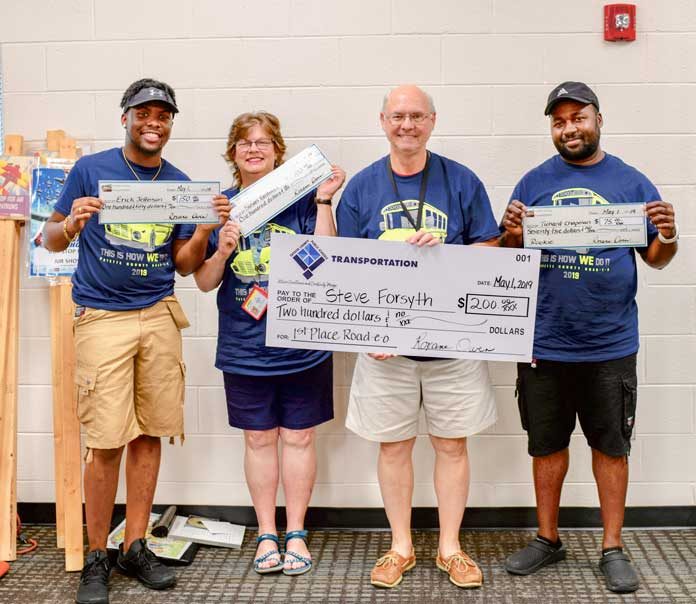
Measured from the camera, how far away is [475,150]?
3232 millimetres

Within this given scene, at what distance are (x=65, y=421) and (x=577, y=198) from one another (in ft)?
6.49

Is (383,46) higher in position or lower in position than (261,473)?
higher

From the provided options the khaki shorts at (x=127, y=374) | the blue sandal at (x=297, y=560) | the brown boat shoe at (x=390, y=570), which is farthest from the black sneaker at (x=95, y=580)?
the brown boat shoe at (x=390, y=570)

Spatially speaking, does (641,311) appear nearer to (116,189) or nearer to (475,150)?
(475,150)

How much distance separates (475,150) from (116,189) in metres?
1.41

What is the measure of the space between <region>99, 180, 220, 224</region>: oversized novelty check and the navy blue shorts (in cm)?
61

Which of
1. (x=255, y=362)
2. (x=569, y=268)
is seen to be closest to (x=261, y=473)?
(x=255, y=362)

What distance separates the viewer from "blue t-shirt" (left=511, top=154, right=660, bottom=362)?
8.81 ft

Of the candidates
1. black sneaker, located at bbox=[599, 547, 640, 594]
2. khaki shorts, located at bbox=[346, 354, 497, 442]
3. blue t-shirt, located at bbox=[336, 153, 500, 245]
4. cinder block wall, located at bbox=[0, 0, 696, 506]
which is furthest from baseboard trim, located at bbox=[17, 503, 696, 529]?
blue t-shirt, located at bbox=[336, 153, 500, 245]

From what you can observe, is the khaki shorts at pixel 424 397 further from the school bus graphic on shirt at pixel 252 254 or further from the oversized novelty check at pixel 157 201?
the oversized novelty check at pixel 157 201

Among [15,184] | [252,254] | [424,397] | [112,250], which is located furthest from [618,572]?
[15,184]

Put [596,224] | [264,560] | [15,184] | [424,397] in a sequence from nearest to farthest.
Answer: [596,224] → [424,397] → [264,560] → [15,184]

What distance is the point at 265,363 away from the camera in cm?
287

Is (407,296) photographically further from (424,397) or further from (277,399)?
(277,399)
